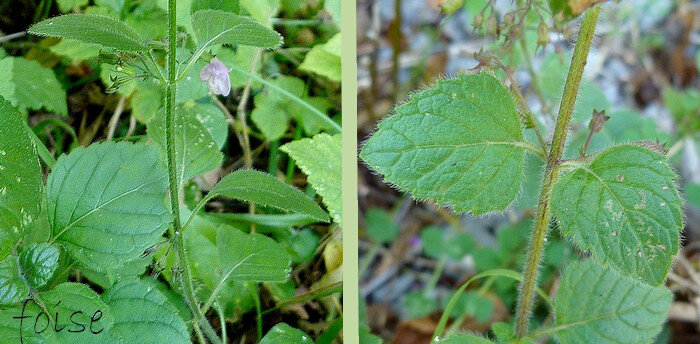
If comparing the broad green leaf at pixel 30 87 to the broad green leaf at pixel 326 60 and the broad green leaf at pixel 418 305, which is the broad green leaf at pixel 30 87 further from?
the broad green leaf at pixel 418 305

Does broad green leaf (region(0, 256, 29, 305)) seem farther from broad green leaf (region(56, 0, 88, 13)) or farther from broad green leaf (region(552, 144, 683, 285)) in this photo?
broad green leaf (region(552, 144, 683, 285))

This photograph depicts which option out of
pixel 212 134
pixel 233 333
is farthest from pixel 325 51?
pixel 233 333

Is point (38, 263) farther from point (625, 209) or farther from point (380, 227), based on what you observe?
point (380, 227)

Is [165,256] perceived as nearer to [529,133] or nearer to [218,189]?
[218,189]

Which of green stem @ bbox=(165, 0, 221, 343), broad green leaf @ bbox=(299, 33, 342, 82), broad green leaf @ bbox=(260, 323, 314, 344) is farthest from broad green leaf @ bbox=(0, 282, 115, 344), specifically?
broad green leaf @ bbox=(299, 33, 342, 82)

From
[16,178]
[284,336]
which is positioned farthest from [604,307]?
[16,178]

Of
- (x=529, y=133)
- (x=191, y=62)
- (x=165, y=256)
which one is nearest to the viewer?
(x=191, y=62)
